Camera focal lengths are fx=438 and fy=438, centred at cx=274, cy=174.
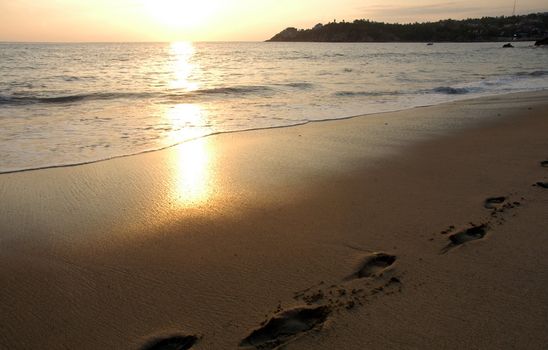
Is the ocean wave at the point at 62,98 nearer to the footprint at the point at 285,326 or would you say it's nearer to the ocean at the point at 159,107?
the ocean at the point at 159,107

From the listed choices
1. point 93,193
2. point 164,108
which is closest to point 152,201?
point 93,193

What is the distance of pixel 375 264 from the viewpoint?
3.12 m

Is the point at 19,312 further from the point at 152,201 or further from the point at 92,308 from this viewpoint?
the point at 152,201

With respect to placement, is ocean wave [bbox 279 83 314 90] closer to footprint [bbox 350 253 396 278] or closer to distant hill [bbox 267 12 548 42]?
footprint [bbox 350 253 396 278]

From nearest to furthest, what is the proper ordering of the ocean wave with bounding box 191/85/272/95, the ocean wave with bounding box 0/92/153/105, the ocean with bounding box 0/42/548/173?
the ocean with bounding box 0/42/548/173
the ocean wave with bounding box 0/92/153/105
the ocean wave with bounding box 191/85/272/95

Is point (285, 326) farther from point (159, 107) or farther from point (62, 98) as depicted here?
point (62, 98)

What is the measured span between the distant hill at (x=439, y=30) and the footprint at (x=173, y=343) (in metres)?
124

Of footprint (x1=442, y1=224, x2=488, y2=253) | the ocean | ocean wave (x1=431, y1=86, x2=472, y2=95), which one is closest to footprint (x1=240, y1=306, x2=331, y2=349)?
footprint (x1=442, y1=224, x2=488, y2=253)

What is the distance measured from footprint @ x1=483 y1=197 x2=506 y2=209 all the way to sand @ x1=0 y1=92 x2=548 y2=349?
1.2 inches

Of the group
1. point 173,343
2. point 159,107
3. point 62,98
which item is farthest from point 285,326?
point 62,98

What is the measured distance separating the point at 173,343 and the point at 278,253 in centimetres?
118

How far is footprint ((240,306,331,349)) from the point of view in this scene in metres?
2.31

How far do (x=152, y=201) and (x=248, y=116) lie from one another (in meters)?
6.01

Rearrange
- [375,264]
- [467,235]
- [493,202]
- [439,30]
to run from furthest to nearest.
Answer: [439,30] < [493,202] < [467,235] < [375,264]
